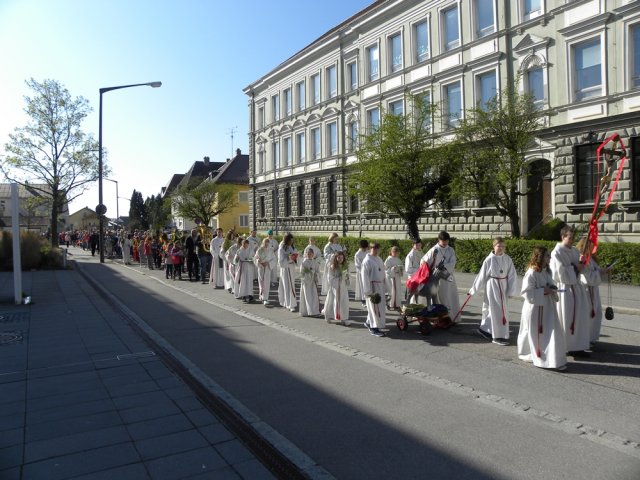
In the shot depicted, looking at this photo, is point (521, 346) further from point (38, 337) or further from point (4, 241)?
point (4, 241)

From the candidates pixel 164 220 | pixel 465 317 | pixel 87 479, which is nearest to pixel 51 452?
pixel 87 479

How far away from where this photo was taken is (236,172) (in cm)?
7075

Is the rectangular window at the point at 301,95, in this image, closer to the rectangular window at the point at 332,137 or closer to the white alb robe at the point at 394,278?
the rectangular window at the point at 332,137

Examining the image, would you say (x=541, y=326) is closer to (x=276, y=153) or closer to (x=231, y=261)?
(x=231, y=261)

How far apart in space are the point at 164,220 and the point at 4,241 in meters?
55.8

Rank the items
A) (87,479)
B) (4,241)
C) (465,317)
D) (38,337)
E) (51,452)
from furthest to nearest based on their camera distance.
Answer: (4,241)
(465,317)
(38,337)
(51,452)
(87,479)

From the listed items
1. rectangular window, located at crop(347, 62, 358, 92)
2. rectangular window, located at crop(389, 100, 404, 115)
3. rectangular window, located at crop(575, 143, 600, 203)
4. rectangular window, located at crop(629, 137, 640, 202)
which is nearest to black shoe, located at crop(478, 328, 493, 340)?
rectangular window, located at crop(629, 137, 640, 202)

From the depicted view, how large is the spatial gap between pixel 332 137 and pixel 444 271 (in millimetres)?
29849

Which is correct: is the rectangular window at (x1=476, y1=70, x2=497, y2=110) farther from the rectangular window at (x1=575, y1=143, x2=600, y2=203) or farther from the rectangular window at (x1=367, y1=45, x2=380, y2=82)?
the rectangular window at (x1=367, y1=45, x2=380, y2=82)

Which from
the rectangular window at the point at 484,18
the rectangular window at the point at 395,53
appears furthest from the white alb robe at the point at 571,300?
the rectangular window at the point at 395,53

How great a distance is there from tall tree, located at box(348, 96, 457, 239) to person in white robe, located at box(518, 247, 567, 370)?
1568 cm

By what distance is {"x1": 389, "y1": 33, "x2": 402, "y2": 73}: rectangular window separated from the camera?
105 ft

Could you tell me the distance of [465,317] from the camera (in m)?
11.3

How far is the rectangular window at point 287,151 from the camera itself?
147 ft
